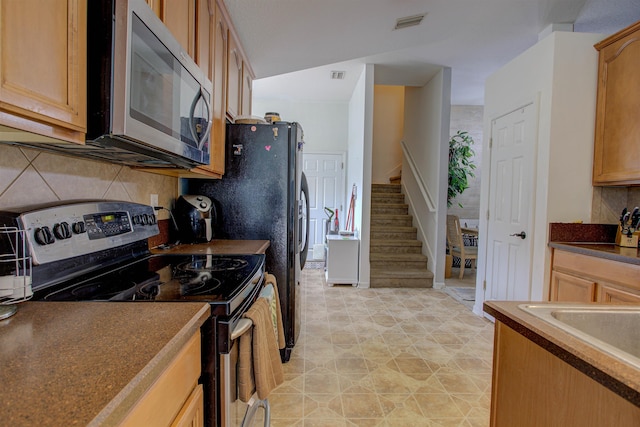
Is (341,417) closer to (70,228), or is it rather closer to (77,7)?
(70,228)

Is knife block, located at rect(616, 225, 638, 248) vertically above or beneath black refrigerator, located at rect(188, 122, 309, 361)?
beneath

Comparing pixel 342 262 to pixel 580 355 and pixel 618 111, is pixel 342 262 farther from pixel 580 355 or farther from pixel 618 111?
pixel 580 355

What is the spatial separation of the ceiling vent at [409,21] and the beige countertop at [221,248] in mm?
2235

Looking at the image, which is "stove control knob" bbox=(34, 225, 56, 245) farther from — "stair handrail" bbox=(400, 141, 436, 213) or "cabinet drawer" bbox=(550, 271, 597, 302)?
"stair handrail" bbox=(400, 141, 436, 213)

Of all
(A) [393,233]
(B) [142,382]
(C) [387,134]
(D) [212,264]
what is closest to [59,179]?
(D) [212,264]

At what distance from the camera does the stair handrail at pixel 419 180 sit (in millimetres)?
4555

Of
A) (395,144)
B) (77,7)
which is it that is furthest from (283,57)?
(395,144)

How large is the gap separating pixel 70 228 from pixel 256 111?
524 centimetres

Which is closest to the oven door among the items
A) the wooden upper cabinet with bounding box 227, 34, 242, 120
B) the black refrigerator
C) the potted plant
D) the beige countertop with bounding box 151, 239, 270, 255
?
the beige countertop with bounding box 151, 239, 270, 255

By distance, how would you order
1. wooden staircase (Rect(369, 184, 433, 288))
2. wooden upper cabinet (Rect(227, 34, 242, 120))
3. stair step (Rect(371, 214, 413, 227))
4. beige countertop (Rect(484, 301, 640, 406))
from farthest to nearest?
1. stair step (Rect(371, 214, 413, 227))
2. wooden staircase (Rect(369, 184, 433, 288))
3. wooden upper cabinet (Rect(227, 34, 242, 120))
4. beige countertop (Rect(484, 301, 640, 406))

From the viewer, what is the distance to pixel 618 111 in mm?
2281

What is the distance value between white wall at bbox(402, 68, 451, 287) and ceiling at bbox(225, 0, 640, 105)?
45 cm

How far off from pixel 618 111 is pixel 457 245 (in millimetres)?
3135

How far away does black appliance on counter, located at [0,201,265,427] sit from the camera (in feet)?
3.18
